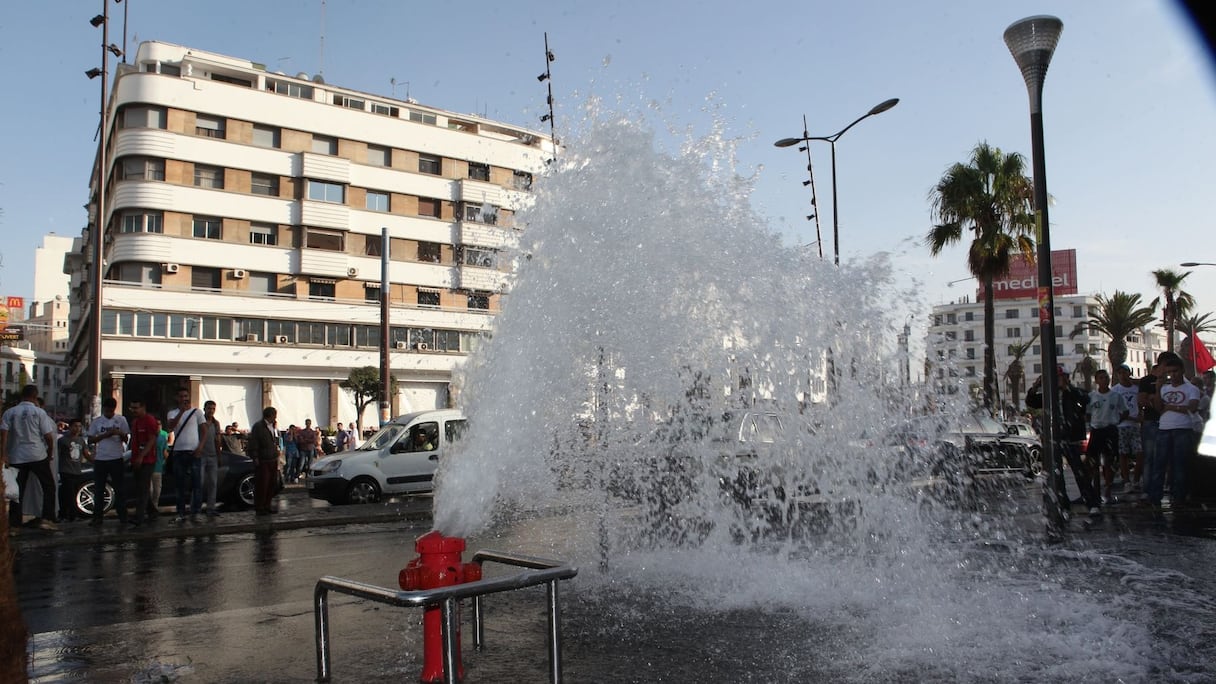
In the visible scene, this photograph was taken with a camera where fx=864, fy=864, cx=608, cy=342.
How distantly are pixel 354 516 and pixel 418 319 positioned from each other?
32.1 meters

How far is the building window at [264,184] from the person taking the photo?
135ft

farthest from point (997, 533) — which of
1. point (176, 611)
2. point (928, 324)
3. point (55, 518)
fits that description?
point (55, 518)

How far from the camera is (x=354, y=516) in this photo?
1340 cm

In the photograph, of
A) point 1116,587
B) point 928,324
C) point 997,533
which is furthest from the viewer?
point 997,533

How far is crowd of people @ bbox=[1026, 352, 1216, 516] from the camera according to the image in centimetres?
1023

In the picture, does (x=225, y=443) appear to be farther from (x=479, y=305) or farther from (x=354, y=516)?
(x=479, y=305)

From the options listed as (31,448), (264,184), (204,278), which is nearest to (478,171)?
(264,184)

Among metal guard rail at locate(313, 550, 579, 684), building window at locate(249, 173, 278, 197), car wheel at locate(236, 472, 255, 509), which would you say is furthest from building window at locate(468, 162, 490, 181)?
metal guard rail at locate(313, 550, 579, 684)

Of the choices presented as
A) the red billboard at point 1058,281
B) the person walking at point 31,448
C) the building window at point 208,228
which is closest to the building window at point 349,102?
the building window at point 208,228

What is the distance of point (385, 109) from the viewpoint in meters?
47.3

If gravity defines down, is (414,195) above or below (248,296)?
above

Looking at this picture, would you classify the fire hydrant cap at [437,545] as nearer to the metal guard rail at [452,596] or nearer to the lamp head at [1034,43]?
the metal guard rail at [452,596]

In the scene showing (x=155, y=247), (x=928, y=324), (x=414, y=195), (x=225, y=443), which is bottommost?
(x=225, y=443)

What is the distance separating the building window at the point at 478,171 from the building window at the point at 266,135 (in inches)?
408
